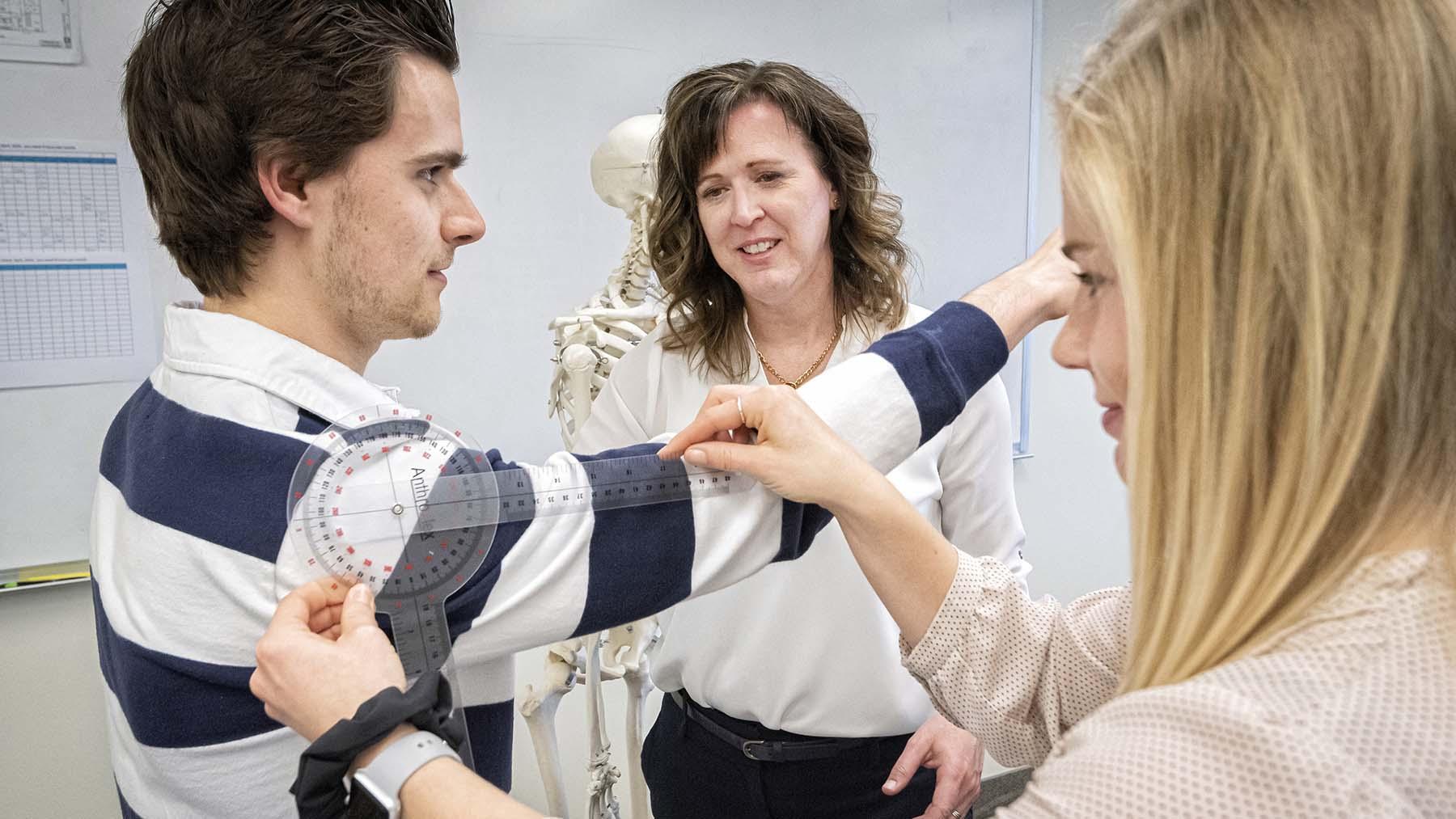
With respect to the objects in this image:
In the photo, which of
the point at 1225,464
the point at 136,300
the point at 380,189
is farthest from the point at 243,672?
the point at 136,300

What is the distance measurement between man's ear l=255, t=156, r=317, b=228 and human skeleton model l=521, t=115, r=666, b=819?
3.11ft

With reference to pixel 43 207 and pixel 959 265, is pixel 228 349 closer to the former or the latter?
pixel 43 207

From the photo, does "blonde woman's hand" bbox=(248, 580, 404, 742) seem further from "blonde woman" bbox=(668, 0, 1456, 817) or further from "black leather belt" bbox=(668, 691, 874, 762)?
"black leather belt" bbox=(668, 691, 874, 762)

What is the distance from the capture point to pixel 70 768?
7.63ft

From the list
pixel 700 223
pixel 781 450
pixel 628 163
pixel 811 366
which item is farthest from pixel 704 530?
pixel 628 163

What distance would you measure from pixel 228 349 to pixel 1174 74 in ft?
2.73

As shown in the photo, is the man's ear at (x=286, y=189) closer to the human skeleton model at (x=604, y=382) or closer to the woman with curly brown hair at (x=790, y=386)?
the woman with curly brown hair at (x=790, y=386)

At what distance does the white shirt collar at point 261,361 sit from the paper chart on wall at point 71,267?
4.75ft

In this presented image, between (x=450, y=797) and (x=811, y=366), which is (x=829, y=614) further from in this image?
(x=450, y=797)

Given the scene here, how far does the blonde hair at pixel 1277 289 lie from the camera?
2.07 feet

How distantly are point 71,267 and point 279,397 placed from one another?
1.59m

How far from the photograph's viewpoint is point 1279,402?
684mm

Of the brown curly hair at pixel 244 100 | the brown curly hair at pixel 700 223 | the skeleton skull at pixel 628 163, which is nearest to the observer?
the brown curly hair at pixel 244 100

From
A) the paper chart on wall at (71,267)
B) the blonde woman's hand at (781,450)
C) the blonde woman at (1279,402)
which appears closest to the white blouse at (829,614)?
the blonde woman's hand at (781,450)
